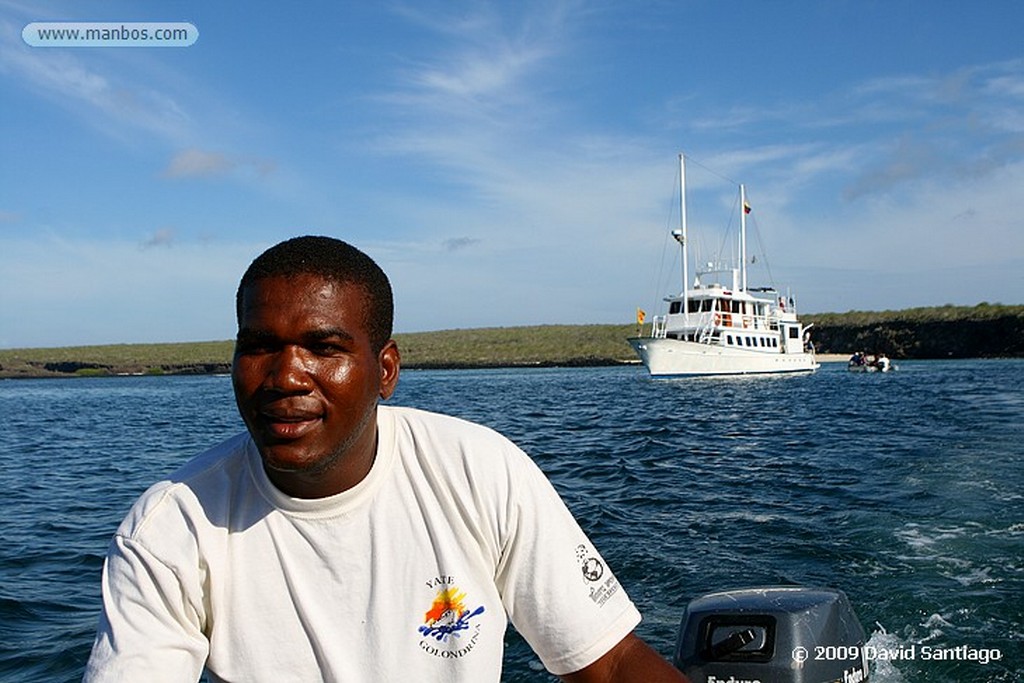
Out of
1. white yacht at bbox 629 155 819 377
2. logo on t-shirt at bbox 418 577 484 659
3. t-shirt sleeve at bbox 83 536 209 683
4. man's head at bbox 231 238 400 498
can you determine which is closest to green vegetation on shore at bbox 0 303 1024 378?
white yacht at bbox 629 155 819 377

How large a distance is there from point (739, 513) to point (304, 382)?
30.0 ft

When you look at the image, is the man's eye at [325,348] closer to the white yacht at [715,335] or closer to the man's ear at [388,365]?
the man's ear at [388,365]

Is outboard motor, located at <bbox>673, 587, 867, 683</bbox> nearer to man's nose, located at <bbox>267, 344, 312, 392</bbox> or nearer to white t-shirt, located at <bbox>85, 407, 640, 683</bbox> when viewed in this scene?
white t-shirt, located at <bbox>85, 407, 640, 683</bbox>

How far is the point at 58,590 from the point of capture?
317 inches

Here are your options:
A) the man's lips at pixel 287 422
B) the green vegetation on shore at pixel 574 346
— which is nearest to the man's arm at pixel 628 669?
the man's lips at pixel 287 422

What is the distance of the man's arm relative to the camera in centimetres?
201

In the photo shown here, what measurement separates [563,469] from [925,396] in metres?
20.9

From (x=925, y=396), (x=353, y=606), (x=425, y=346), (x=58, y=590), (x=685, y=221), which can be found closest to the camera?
(x=353, y=606)

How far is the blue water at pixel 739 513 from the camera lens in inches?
249

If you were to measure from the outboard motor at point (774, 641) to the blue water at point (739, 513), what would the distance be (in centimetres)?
216

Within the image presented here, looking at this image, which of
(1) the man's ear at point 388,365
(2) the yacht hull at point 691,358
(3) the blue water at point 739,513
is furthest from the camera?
(2) the yacht hull at point 691,358

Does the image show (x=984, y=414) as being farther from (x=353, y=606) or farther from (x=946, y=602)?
(x=353, y=606)

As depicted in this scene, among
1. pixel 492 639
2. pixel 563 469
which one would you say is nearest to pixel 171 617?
pixel 492 639

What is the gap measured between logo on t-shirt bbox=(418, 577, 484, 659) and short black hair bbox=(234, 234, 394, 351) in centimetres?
56
